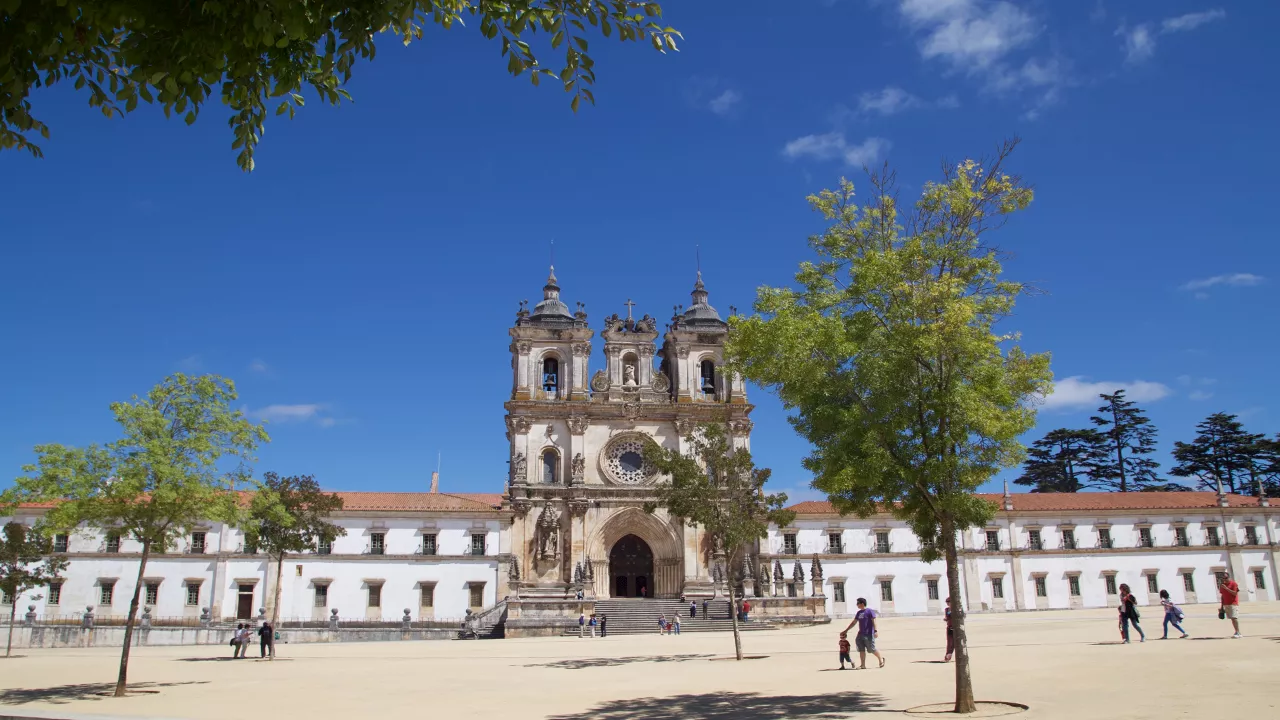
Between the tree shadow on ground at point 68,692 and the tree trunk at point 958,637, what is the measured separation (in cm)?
1558

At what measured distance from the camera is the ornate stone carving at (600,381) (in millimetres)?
50031

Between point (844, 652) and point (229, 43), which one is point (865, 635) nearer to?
point (844, 652)

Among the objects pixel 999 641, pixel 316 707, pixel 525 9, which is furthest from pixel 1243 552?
pixel 525 9

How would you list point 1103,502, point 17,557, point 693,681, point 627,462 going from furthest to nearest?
point 1103,502 < point 627,462 < point 17,557 < point 693,681

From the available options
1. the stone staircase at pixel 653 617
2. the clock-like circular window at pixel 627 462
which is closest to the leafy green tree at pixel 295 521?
the stone staircase at pixel 653 617

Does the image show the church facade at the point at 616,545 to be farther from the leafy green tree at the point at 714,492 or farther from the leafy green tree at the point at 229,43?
the leafy green tree at the point at 229,43

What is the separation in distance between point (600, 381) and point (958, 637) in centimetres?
3874

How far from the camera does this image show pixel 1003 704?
12.0 m

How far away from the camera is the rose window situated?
4869cm

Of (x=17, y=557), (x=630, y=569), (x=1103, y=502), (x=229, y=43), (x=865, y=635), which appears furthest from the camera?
(x=1103, y=502)

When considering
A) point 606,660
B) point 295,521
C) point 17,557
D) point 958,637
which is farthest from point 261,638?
point 958,637

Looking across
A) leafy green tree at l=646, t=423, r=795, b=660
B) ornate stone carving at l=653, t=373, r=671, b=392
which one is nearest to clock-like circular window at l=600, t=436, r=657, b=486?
ornate stone carving at l=653, t=373, r=671, b=392

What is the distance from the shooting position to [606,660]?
23844mm

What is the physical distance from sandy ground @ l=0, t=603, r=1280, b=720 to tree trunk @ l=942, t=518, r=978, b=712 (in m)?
0.79
